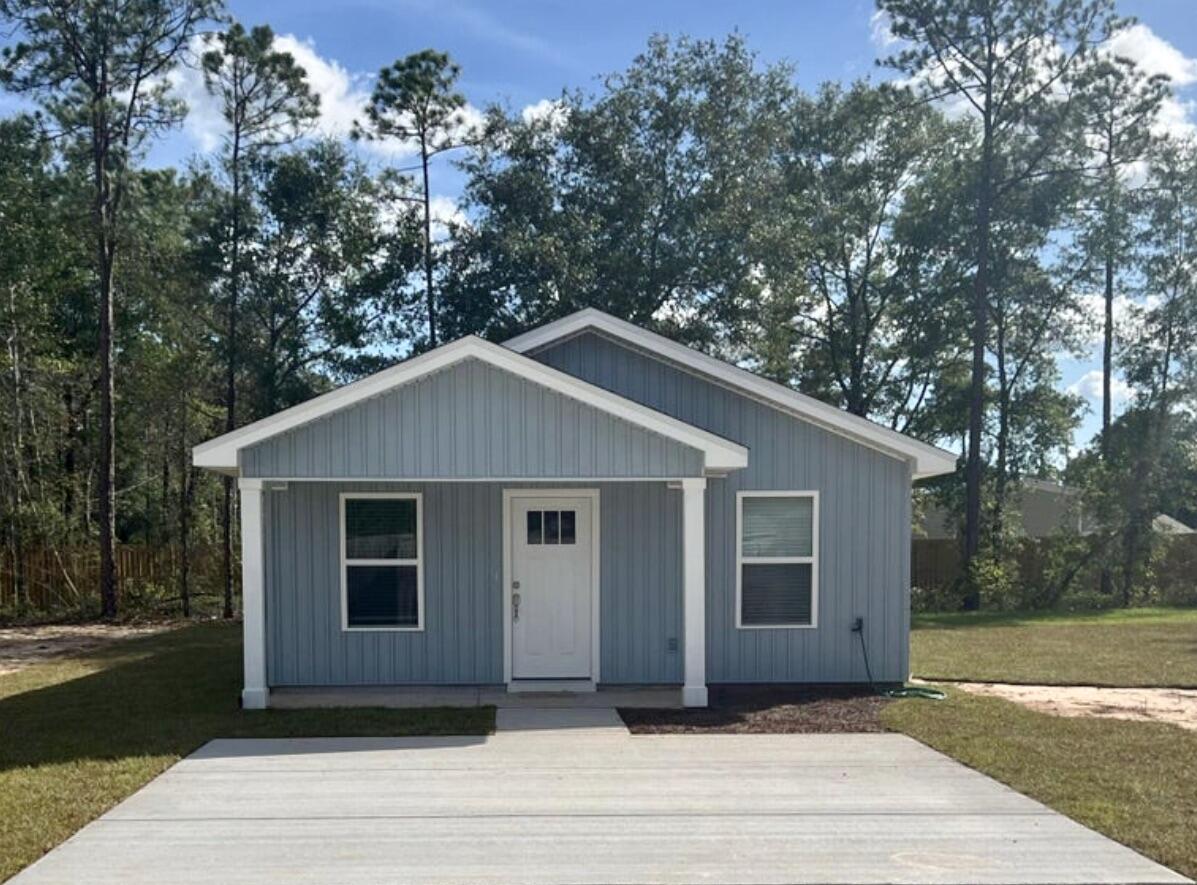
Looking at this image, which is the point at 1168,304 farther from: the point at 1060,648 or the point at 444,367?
the point at 444,367

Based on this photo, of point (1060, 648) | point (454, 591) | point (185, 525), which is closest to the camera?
point (454, 591)

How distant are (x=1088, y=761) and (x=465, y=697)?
17.9ft

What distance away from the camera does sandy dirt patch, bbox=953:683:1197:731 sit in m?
9.07

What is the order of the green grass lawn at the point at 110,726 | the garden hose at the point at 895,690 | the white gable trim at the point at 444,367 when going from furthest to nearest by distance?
1. the garden hose at the point at 895,690
2. the white gable trim at the point at 444,367
3. the green grass lawn at the point at 110,726

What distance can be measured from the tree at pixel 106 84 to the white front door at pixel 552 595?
1168 cm

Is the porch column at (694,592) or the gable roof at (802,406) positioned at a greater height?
the gable roof at (802,406)

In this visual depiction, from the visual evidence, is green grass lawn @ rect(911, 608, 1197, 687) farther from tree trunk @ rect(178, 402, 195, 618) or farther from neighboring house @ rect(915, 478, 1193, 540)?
tree trunk @ rect(178, 402, 195, 618)

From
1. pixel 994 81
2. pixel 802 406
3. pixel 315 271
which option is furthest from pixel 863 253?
pixel 802 406

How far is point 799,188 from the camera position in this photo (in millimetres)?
26031

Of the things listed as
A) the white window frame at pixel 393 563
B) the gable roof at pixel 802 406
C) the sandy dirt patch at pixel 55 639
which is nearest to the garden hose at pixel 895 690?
the gable roof at pixel 802 406

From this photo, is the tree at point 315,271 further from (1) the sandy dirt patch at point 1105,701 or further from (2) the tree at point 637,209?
(1) the sandy dirt patch at point 1105,701

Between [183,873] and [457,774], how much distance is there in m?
2.17

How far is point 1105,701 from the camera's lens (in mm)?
9859

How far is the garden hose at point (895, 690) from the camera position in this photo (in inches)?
380
